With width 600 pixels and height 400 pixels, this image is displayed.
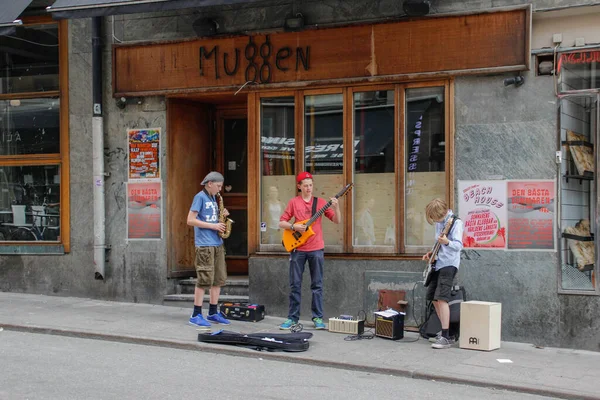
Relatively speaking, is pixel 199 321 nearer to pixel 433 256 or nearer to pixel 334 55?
pixel 433 256

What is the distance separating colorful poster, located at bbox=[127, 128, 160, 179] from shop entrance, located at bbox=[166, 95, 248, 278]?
0.21m

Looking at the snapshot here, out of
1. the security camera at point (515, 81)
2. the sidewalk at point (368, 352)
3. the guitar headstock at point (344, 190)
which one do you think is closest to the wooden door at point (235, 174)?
the sidewalk at point (368, 352)

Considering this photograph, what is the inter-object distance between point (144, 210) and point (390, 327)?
4.44 metres

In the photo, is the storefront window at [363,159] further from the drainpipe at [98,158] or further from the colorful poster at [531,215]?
the drainpipe at [98,158]

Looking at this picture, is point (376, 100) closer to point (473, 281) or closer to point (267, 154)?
point (267, 154)

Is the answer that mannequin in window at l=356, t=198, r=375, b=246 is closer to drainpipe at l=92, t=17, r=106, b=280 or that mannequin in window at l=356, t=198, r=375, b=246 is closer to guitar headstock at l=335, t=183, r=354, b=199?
guitar headstock at l=335, t=183, r=354, b=199

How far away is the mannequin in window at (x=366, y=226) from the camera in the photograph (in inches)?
428

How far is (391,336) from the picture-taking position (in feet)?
31.6

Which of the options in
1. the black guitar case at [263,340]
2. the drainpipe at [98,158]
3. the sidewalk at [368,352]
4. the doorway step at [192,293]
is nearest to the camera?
the sidewalk at [368,352]

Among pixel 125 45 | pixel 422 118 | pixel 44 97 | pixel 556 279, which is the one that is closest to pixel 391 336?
pixel 556 279

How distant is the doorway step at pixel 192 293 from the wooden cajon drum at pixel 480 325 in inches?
141

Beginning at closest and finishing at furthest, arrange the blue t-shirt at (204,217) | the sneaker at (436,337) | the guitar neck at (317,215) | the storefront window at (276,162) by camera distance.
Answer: the sneaker at (436,337)
the guitar neck at (317,215)
the blue t-shirt at (204,217)
the storefront window at (276,162)

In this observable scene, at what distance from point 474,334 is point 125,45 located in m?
6.68

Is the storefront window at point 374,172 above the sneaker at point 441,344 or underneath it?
above
